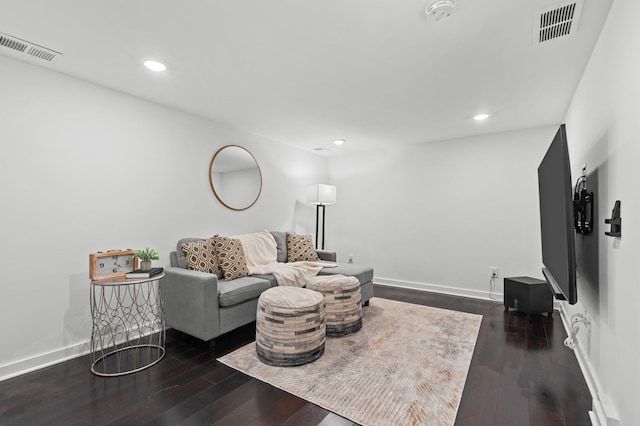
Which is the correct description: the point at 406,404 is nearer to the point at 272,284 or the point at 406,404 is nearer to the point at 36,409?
the point at 272,284

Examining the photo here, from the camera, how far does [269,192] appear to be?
15.0 feet

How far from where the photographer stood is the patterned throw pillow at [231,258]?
10.3 ft

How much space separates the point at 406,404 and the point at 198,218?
278cm

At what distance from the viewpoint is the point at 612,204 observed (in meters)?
1.68

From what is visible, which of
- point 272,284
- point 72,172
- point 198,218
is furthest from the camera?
point 198,218

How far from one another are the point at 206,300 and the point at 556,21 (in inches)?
121

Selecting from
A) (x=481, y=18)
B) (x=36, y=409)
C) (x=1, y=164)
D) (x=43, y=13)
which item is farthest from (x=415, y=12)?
(x=36, y=409)

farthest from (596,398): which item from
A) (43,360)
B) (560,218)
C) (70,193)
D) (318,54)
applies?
(70,193)

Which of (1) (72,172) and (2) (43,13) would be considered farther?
(1) (72,172)

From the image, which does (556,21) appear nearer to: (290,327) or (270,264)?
(290,327)

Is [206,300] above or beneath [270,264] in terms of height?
beneath

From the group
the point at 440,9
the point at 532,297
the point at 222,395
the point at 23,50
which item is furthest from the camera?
the point at 532,297

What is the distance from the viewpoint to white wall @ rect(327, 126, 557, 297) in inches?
160

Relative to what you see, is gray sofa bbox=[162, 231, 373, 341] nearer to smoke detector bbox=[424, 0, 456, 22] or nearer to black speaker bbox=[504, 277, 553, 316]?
smoke detector bbox=[424, 0, 456, 22]
